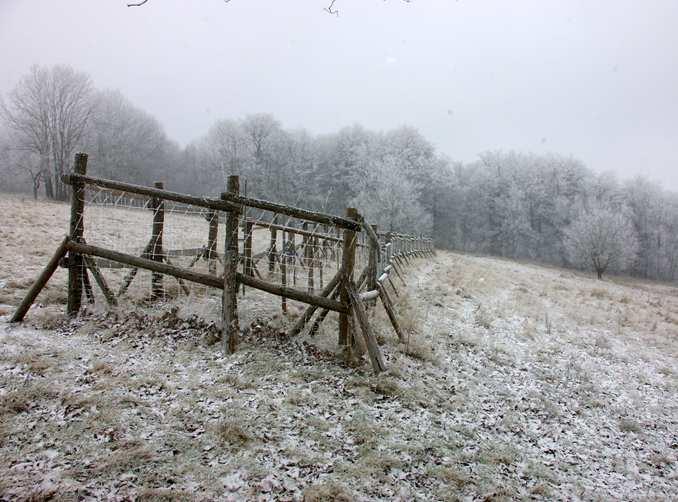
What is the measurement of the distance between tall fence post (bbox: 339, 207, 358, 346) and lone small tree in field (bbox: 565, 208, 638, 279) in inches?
1537

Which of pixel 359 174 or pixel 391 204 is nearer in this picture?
pixel 391 204

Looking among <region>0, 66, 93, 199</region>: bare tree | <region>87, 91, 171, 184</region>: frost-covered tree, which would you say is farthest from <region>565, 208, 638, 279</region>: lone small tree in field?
<region>0, 66, 93, 199</region>: bare tree

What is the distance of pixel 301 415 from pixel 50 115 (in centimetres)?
4404

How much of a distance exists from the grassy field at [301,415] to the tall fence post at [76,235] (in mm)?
331

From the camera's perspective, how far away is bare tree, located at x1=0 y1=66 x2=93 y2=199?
3553 cm

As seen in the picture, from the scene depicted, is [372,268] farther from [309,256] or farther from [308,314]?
[309,256]

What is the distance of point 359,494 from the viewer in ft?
11.1

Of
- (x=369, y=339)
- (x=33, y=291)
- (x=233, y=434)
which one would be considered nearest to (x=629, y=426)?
(x=369, y=339)

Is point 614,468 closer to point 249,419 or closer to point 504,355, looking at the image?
point 504,355

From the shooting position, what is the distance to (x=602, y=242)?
36594mm

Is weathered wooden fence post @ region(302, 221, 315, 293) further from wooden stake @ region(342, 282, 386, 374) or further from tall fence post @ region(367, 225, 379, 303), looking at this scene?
wooden stake @ region(342, 282, 386, 374)

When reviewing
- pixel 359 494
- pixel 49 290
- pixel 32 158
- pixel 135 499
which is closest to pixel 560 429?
pixel 359 494

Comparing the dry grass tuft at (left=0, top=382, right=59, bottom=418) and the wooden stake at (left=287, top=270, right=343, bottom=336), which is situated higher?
the wooden stake at (left=287, top=270, right=343, bottom=336)

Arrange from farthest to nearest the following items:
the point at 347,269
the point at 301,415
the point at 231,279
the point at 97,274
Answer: the point at 97,274
the point at 231,279
the point at 347,269
the point at 301,415
